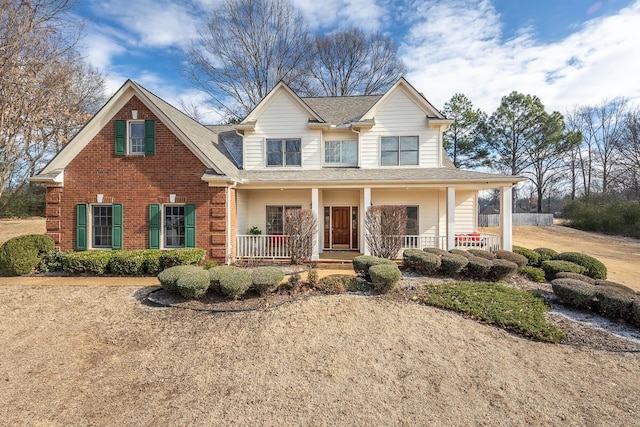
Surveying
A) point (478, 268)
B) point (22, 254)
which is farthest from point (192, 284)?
point (478, 268)

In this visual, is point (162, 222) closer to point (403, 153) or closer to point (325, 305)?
point (325, 305)

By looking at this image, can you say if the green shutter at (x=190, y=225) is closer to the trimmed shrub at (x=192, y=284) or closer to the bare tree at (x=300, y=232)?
the bare tree at (x=300, y=232)

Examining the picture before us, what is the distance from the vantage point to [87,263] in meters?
9.23

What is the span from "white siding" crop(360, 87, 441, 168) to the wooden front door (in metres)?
2.40

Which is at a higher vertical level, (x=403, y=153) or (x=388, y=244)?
(x=403, y=153)

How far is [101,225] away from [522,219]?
119 feet

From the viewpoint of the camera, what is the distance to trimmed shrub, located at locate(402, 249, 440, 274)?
902cm

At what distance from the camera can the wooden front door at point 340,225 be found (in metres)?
13.9

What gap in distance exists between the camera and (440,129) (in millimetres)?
12938

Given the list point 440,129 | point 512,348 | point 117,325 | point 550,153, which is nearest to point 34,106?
point 117,325

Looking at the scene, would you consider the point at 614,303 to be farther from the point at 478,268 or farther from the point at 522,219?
the point at 522,219

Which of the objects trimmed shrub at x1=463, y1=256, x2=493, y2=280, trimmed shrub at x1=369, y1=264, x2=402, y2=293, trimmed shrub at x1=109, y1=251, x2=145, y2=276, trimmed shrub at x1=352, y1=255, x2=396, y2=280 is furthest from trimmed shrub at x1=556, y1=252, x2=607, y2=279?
trimmed shrub at x1=109, y1=251, x2=145, y2=276

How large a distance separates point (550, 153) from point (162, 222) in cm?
3621

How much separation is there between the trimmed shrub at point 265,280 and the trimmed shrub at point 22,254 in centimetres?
762
